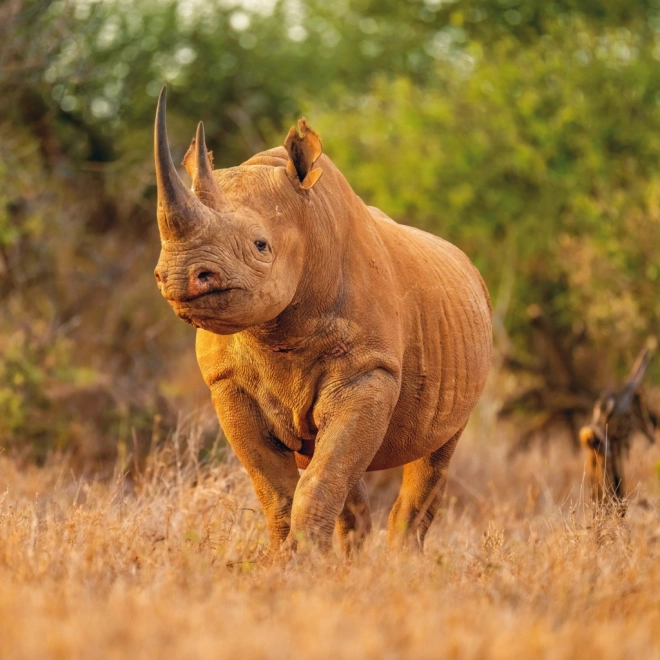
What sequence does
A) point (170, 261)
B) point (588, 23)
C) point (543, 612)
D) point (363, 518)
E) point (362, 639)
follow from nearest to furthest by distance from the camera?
point (362, 639)
point (543, 612)
point (170, 261)
point (363, 518)
point (588, 23)

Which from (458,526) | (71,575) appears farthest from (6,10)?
(71,575)

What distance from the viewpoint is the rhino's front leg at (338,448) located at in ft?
18.6

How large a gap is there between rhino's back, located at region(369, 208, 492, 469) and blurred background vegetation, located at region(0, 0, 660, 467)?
4.68m

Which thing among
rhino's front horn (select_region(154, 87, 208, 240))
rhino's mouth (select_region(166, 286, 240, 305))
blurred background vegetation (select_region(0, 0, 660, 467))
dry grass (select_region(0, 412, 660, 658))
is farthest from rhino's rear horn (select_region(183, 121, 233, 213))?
blurred background vegetation (select_region(0, 0, 660, 467))

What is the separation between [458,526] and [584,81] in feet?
35.1

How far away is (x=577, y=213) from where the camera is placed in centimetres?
1702

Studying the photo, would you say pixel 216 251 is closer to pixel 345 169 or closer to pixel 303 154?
pixel 303 154

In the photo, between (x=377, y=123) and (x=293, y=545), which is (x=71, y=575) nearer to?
(x=293, y=545)

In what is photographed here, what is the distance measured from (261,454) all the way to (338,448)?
0.57m

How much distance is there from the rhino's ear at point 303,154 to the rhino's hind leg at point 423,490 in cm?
221

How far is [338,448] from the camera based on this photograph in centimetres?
576

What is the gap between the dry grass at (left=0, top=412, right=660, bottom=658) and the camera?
379cm

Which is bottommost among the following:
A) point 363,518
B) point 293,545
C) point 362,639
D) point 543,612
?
point 363,518

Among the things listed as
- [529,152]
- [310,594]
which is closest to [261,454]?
[310,594]
